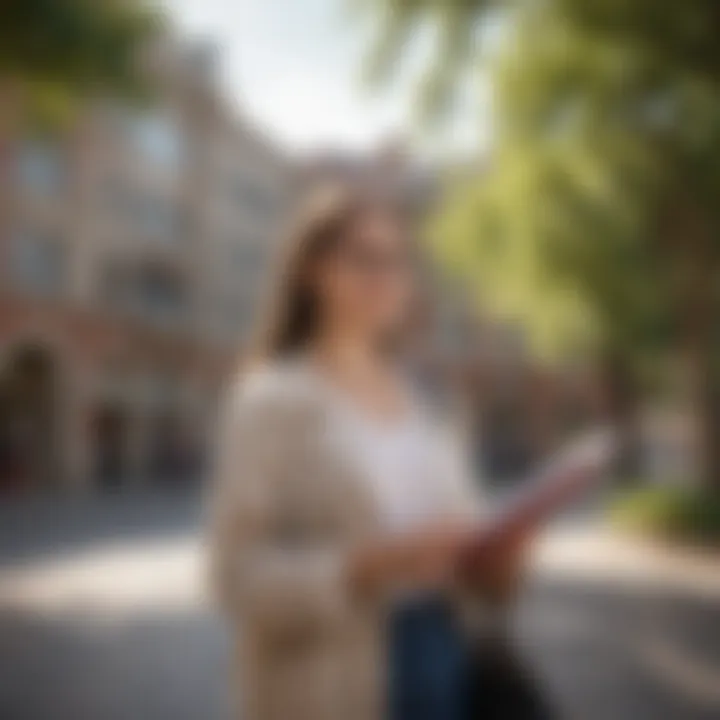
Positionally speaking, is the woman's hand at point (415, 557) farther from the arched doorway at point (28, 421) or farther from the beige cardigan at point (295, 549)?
the arched doorway at point (28, 421)

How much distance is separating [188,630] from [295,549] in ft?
2.28

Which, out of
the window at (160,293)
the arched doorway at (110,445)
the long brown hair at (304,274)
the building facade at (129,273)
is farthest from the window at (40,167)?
the long brown hair at (304,274)

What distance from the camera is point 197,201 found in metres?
0.92

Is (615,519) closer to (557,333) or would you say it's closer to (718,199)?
(557,333)

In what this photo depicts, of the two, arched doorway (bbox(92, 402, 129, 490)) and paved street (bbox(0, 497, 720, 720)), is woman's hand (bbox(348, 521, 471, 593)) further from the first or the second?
arched doorway (bbox(92, 402, 129, 490))

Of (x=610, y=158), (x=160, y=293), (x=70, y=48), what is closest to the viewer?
(x=160, y=293)

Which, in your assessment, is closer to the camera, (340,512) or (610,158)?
(340,512)

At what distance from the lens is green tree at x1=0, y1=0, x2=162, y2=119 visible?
1.03 metres

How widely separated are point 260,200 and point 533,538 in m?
0.48

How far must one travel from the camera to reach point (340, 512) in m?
0.44

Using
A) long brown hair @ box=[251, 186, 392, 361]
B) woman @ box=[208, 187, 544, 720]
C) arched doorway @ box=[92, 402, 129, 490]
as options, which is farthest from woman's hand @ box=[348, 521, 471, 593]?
arched doorway @ box=[92, 402, 129, 490]

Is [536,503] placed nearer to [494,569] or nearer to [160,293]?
[494,569]

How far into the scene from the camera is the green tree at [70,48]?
3.38 feet

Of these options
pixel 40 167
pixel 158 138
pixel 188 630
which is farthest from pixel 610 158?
pixel 188 630
